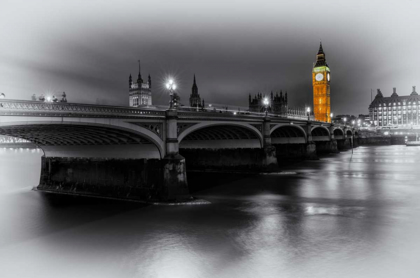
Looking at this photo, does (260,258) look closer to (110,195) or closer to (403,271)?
(403,271)

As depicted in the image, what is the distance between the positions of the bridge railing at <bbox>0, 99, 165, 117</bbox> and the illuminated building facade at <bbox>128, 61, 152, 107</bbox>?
11338cm

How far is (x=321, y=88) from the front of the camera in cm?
13112

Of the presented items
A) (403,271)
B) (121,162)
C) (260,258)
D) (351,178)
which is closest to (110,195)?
(121,162)

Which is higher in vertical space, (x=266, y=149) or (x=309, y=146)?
(x=266, y=149)

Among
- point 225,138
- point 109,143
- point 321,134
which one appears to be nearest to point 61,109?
point 109,143

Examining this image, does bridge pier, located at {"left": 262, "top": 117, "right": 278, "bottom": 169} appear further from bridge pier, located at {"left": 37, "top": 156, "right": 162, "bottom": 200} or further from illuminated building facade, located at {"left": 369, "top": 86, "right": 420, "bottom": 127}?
illuminated building facade, located at {"left": 369, "top": 86, "right": 420, "bottom": 127}

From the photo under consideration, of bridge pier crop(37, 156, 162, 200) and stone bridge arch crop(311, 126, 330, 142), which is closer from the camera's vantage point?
bridge pier crop(37, 156, 162, 200)

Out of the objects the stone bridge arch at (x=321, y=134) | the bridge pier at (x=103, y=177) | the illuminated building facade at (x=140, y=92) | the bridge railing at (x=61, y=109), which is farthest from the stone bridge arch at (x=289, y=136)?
the illuminated building facade at (x=140, y=92)

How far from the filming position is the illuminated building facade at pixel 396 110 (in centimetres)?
16038

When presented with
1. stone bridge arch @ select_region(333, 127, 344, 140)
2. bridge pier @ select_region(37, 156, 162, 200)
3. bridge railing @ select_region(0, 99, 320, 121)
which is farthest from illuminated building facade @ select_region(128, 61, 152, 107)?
bridge railing @ select_region(0, 99, 320, 121)

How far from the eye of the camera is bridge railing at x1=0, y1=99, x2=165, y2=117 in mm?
15016

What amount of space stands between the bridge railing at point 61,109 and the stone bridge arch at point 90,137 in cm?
39

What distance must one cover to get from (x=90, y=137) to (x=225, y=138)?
1844 centimetres

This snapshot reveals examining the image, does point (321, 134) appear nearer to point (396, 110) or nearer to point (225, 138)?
point (225, 138)
